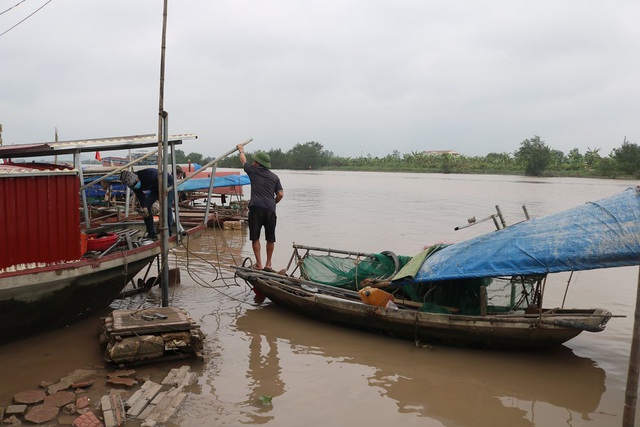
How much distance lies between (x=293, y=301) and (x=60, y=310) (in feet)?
9.68

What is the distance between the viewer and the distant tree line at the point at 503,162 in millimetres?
53875

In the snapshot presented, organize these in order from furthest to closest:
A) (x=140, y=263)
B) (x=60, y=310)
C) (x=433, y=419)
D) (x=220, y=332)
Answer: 1. (x=140, y=263)
2. (x=220, y=332)
3. (x=60, y=310)
4. (x=433, y=419)

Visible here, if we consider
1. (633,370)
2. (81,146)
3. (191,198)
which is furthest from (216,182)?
(633,370)

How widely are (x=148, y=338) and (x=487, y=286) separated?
4.13m

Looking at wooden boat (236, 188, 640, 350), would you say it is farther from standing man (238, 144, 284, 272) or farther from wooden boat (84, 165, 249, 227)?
wooden boat (84, 165, 249, 227)

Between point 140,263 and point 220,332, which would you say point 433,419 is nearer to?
point 220,332

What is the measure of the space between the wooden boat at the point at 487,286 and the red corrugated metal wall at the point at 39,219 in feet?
8.27

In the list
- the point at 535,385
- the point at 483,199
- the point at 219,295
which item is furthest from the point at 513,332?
the point at 483,199

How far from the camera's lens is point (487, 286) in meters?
6.36

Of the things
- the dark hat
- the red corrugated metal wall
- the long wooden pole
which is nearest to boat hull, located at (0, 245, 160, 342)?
the red corrugated metal wall

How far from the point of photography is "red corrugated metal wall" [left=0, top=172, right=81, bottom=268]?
17.4ft

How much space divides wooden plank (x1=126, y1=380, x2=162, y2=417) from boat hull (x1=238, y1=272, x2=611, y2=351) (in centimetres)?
251

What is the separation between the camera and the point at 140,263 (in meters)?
7.09

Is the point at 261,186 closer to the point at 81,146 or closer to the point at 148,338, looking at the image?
the point at 81,146
